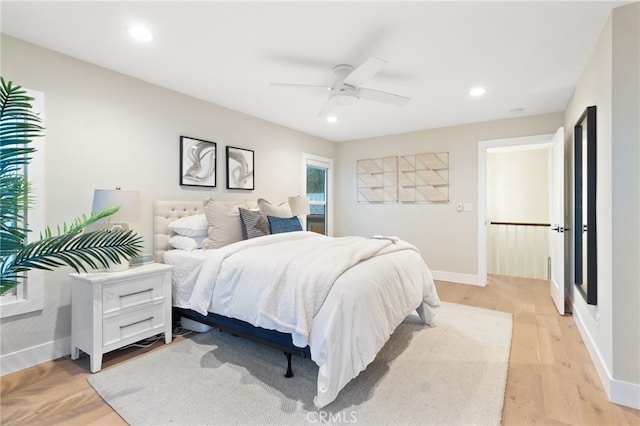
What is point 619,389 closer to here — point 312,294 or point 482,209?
point 312,294

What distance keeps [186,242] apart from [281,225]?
3.12ft

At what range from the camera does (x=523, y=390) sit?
2016 mm

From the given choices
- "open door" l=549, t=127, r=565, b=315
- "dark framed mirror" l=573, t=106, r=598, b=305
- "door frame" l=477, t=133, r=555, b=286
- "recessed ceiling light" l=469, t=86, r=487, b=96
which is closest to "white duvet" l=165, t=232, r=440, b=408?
"dark framed mirror" l=573, t=106, r=598, b=305

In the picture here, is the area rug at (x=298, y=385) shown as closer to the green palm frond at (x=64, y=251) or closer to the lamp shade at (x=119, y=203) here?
the green palm frond at (x=64, y=251)

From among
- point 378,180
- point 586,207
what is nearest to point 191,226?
point 378,180

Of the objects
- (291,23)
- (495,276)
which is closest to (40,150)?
(291,23)

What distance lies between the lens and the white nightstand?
87.2 inches

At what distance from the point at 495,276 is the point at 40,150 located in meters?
6.04

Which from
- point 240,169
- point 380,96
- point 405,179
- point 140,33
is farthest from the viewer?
point 405,179

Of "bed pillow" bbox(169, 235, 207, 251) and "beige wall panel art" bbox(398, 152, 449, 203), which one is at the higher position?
"beige wall panel art" bbox(398, 152, 449, 203)

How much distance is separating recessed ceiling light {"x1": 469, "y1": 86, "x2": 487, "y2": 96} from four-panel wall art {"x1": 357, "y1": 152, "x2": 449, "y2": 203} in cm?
148

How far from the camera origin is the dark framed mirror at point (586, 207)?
7.56 ft

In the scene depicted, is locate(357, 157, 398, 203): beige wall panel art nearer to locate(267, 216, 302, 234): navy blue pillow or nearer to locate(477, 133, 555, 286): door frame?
locate(477, 133, 555, 286): door frame

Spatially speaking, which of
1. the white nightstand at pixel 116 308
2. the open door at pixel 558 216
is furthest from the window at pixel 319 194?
the open door at pixel 558 216
